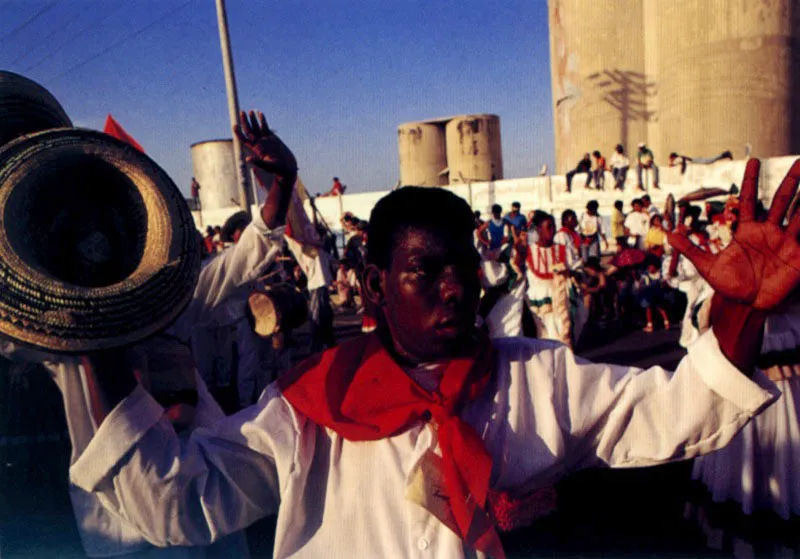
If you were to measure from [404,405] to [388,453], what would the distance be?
13 centimetres

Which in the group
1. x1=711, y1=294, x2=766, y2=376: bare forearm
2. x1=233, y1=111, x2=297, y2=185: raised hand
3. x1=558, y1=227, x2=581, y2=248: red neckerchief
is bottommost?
x1=558, y1=227, x2=581, y2=248: red neckerchief

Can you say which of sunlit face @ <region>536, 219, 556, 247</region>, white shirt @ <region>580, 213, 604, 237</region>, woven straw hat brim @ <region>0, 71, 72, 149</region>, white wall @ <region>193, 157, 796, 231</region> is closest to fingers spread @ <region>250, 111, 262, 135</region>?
woven straw hat brim @ <region>0, 71, 72, 149</region>

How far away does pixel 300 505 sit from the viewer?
165 cm

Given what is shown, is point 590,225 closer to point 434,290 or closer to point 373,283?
point 373,283

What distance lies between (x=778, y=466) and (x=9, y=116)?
4.40 meters

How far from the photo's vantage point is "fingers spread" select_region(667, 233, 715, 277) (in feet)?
4.68

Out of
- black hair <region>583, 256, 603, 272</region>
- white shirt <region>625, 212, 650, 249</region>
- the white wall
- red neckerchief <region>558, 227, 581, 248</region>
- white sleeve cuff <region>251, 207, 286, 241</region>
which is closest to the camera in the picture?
white sleeve cuff <region>251, 207, 286, 241</region>

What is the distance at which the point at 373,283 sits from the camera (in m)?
1.86

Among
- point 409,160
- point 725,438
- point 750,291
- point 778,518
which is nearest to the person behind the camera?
point 750,291

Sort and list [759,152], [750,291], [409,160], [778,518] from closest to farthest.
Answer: [750,291] < [778,518] < [759,152] < [409,160]

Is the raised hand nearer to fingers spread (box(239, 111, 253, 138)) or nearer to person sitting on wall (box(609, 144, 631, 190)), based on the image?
fingers spread (box(239, 111, 253, 138))

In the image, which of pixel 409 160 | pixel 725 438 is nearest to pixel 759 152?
pixel 409 160

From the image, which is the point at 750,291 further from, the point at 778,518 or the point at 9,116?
the point at 778,518

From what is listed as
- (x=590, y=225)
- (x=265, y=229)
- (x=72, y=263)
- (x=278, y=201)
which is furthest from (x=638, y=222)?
(x=72, y=263)
